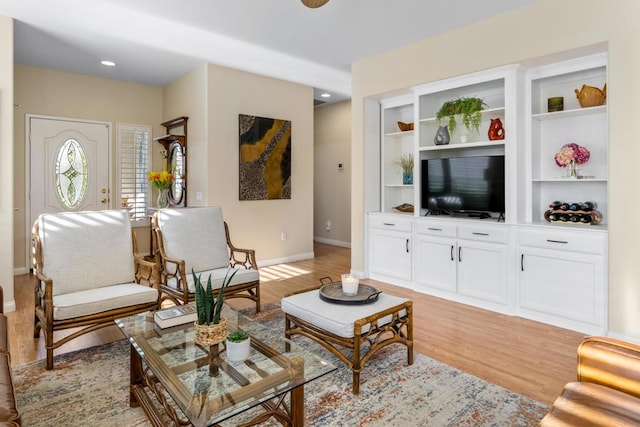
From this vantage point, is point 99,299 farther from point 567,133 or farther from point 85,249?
point 567,133

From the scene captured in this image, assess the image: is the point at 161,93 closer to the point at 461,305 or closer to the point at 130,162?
the point at 130,162

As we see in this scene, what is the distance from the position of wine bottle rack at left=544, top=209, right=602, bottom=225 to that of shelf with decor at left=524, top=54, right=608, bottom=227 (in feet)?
0.38

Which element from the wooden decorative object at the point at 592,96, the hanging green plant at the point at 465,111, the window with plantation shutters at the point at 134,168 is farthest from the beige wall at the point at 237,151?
the wooden decorative object at the point at 592,96

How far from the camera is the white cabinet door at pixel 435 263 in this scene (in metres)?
4.15

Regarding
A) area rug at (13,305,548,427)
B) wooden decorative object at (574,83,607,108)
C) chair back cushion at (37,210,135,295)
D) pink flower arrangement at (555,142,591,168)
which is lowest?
area rug at (13,305,548,427)

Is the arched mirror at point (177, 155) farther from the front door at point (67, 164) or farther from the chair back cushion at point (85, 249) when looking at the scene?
the chair back cushion at point (85, 249)

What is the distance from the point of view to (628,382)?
146cm

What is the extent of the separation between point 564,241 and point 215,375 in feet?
10.1

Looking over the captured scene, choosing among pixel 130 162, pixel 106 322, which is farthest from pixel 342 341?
pixel 130 162

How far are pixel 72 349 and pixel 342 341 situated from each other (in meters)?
2.05

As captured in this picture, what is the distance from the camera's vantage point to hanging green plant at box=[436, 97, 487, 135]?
4102mm

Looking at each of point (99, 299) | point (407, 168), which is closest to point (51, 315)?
point (99, 299)

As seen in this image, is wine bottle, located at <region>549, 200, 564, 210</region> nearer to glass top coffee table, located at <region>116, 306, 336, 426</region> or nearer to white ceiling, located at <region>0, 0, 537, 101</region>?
white ceiling, located at <region>0, 0, 537, 101</region>

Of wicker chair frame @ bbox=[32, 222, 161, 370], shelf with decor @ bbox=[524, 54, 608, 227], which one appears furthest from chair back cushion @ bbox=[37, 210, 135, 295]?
shelf with decor @ bbox=[524, 54, 608, 227]
